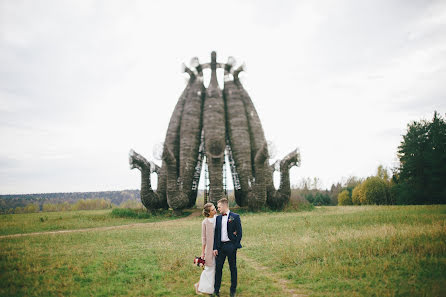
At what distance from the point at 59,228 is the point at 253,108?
64.4ft

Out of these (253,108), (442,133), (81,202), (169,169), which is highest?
(253,108)

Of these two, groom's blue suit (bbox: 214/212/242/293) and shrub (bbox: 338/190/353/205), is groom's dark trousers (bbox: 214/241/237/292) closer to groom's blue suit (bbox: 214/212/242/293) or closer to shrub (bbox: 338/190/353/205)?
groom's blue suit (bbox: 214/212/242/293)

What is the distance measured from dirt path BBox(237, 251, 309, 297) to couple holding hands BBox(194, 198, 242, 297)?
4.43ft

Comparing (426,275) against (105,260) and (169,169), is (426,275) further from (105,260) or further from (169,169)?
(169,169)

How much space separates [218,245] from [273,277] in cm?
239

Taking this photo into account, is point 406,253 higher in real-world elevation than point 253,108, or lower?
lower

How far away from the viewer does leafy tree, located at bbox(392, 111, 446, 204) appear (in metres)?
27.3

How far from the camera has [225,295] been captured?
5.73 m

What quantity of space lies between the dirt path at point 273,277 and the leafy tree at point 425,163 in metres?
27.4

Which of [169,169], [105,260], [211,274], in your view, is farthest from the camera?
[169,169]

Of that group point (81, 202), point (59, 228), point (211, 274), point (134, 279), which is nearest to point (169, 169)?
point (59, 228)

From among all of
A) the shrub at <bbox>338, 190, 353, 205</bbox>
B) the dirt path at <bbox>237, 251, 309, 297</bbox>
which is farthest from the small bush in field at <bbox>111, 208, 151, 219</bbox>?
the shrub at <bbox>338, 190, 353, 205</bbox>

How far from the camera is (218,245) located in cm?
544

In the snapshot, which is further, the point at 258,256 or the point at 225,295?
the point at 258,256
